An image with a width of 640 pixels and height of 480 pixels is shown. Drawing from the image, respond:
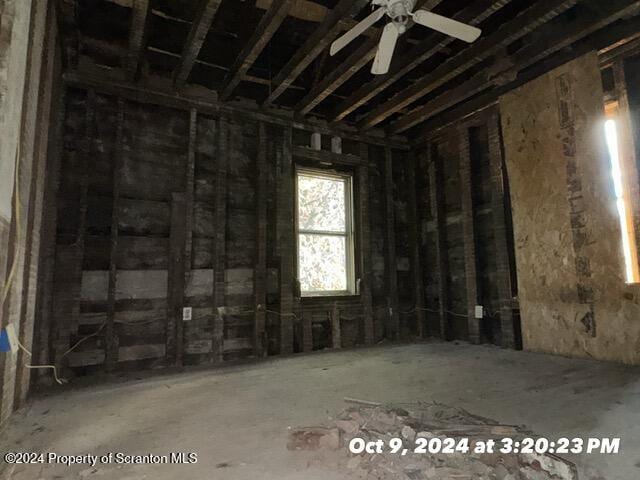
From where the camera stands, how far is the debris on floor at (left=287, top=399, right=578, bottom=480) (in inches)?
56.3

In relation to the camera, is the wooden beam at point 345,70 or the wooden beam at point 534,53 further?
the wooden beam at point 345,70

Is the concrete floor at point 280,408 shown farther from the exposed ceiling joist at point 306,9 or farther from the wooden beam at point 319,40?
the exposed ceiling joist at point 306,9

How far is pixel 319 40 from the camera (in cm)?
313

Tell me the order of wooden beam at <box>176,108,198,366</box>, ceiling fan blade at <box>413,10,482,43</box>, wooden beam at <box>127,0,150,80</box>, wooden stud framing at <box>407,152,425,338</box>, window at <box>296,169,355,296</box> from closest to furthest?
ceiling fan blade at <box>413,10,482,43</box> < wooden beam at <box>127,0,150,80</box> < wooden beam at <box>176,108,198,366</box> < window at <box>296,169,355,296</box> < wooden stud framing at <box>407,152,425,338</box>

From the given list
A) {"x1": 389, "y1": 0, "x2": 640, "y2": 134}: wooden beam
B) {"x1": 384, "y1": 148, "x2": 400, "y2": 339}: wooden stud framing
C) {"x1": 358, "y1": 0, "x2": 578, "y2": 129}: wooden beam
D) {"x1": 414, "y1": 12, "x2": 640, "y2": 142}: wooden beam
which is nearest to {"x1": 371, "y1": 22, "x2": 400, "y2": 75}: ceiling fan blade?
{"x1": 358, "y1": 0, "x2": 578, "y2": 129}: wooden beam

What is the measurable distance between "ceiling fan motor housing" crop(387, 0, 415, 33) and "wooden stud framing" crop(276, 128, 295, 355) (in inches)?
90.3

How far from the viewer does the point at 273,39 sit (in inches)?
142

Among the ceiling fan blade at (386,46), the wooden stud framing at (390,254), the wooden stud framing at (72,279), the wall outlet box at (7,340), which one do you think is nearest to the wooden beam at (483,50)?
the wooden stud framing at (390,254)

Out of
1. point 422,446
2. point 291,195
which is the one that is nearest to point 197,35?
point 291,195

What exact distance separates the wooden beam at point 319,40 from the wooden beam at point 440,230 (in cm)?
243

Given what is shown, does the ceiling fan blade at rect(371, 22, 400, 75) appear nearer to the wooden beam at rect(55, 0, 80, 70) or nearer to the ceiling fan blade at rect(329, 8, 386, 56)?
the ceiling fan blade at rect(329, 8, 386, 56)

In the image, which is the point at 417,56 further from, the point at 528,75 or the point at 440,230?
the point at 440,230

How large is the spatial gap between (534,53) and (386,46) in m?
1.93

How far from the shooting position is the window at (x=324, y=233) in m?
4.55
